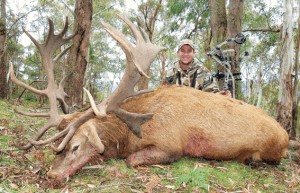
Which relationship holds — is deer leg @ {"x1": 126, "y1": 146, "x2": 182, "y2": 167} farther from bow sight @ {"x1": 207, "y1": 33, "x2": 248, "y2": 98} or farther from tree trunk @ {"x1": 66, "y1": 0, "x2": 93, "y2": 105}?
tree trunk @ {"x1": 66, "y1": 0, "x2": 93, "y2": 105}

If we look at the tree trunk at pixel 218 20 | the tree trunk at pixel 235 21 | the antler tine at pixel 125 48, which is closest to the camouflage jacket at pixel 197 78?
the tree trunk at pixel 235 21

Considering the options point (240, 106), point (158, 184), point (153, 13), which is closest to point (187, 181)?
point (158, 184)

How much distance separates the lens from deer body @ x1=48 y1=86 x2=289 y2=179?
3.08 meters

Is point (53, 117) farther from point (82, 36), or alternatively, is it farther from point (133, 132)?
point (82, 36)

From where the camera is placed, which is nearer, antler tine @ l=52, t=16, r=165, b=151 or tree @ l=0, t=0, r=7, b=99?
antler tine @ l=52, t=16, r=165, b=151

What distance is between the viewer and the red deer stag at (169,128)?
115 inches

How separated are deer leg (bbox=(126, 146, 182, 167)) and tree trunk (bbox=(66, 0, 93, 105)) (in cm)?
369

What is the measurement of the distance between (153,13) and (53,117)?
56.9ft

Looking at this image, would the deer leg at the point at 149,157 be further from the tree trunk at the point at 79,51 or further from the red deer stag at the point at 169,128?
the tree trunk at the point at 79,51

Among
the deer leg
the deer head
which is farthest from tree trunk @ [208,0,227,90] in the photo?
the deer leg

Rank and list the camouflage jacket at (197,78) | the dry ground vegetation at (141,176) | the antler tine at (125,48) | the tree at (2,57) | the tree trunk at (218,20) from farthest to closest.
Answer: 1. the tree at (2,57)
2. the tree trunk at (218,20)
3. the camouflage jacket at (197,78)
4. the antler tine at (125,48)
5. the dry ground vegetation at (141,176)

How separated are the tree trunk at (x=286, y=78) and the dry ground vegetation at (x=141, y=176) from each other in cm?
285

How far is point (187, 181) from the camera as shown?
7.86ft

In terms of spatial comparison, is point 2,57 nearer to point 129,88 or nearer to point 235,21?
point 129,88
